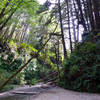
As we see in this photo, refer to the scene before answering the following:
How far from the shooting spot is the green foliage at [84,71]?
6.80 m

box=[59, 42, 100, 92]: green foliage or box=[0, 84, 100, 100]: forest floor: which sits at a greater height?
box=[59, 42, 100, 92]: green foliage

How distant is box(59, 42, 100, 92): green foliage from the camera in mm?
6805

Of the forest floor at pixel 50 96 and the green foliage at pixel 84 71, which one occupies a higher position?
the green foliage at pixel 84 71

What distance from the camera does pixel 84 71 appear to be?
7523 millimetres

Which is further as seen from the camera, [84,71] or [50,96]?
[84,71]

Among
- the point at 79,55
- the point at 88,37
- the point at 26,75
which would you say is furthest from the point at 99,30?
the point at 26,75

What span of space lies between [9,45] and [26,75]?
196 inches

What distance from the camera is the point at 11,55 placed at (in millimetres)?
14281

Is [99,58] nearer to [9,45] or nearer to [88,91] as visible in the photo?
[88,91]

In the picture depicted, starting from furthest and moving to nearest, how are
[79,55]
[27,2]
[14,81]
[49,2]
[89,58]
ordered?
[14,81] → [49,2] → [79,55] → [89,58] → [27,2]

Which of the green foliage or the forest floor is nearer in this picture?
the forest floor

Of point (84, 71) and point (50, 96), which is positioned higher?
point (84, 71)

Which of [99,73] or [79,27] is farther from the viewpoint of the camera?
[79,27]

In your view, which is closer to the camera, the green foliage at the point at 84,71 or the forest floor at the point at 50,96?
the forest floor at the point at 50,96
